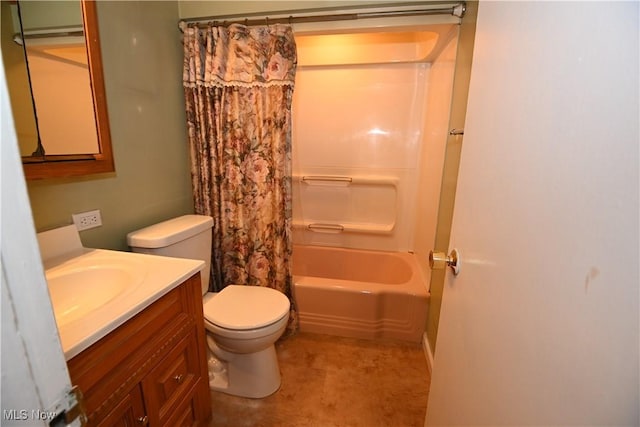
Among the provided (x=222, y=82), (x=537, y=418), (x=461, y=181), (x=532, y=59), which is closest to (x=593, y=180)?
(x=532, y=59)

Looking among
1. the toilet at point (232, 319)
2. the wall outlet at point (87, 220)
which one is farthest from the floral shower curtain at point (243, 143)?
the wall outlet at point (87, 220)

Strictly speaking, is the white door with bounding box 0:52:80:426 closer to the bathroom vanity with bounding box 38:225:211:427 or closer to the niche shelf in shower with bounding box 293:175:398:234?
the bathroom vanity with bounding box 38:225:211:427

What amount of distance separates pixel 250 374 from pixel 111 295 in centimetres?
87

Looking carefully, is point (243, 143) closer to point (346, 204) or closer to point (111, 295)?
point (111, 295)

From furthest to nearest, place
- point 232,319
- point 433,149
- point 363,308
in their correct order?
point 433,149 → point 363,308 → point 232,319

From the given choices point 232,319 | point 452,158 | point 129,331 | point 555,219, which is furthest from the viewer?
point 452,158

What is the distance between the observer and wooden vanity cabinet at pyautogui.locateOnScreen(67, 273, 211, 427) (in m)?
0.74

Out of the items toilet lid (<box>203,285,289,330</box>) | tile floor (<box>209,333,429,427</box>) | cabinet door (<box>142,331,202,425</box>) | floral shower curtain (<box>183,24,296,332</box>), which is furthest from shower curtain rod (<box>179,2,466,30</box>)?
tile floor (<box>209,333,429,427</box>)

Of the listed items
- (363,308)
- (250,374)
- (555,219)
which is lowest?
(250,374)

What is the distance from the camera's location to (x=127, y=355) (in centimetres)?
83

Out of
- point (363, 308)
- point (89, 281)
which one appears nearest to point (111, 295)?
point (89, 281)

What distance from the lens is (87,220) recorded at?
1209mm

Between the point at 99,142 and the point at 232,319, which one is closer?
the point at 99,142

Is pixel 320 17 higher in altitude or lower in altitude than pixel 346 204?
higher
